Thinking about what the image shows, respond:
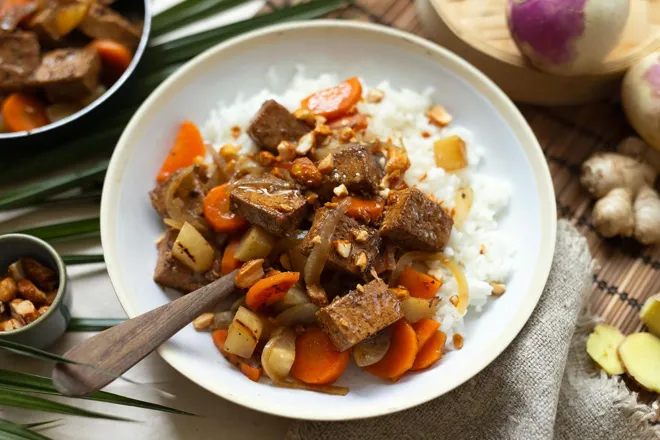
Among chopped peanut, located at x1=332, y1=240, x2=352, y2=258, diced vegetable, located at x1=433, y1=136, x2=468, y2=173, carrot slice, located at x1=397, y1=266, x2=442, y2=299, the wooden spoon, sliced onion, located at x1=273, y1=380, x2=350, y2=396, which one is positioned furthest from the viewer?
diced vegetable, located at x1=433, y1=136, x2=468, y2=173

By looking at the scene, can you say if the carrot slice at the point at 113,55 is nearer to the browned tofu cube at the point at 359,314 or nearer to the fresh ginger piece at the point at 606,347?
the browned tofu cube at the point at 359,314

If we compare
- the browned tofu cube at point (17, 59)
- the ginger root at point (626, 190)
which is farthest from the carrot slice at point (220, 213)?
the ginger root at point (626, 190)

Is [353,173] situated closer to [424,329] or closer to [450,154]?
[450,154]

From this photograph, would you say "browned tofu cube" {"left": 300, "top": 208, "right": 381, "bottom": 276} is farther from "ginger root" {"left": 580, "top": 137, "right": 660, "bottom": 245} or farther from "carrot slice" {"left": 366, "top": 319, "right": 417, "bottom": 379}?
"ginger root" {"left": 580, "top": 137, "right": 660, "bottom": 245}

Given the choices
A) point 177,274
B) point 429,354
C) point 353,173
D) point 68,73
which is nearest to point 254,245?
point 177,274

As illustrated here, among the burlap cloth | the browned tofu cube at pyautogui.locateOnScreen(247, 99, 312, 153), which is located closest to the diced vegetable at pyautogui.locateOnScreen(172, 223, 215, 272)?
the browned tofu cube at pyautogui.locateOnScreen(247, 99, 312, 153)

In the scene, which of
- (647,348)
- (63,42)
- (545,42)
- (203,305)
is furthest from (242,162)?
(647,348)
